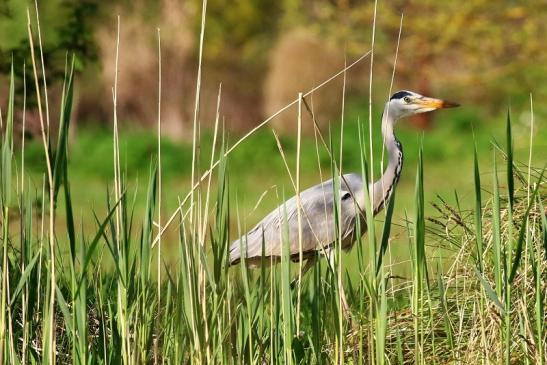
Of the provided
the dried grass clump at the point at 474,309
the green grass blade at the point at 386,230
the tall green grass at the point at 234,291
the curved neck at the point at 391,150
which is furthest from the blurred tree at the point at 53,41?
the green grass blade at the point at 386,230

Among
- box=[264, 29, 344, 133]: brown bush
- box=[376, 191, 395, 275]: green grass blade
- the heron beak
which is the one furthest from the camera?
box=[264, 29, 344, 133]: brown bush

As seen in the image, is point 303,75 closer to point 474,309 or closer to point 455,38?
point 455,38

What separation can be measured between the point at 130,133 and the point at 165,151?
118 centimetres

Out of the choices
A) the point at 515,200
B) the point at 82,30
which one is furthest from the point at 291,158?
the point at 515,200

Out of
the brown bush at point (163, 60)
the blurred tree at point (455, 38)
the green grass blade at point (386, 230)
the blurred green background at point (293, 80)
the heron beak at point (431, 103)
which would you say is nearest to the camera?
the green grass blade at point (386, 230)

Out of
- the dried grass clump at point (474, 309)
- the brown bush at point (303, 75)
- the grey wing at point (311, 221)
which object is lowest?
the dried grass clump at point (474, 309)

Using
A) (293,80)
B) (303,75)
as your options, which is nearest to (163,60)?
(293,80)

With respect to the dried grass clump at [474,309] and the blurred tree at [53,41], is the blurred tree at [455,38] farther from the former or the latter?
the dried grass clump at [474,309]

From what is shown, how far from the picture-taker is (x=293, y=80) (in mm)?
16469

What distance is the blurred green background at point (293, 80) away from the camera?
14.6 meters

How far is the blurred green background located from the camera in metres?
14.6

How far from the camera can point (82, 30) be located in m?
6.30

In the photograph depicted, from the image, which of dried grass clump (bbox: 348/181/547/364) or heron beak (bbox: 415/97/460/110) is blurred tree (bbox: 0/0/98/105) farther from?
dried grass clump (bbox: 348/181/547/364)

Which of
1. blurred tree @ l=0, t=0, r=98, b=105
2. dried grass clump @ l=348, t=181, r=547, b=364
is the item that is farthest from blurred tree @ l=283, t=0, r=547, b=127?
dried grass clump @ l=348, t=181, r=547, b=364
